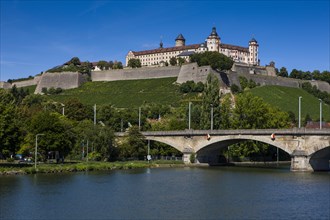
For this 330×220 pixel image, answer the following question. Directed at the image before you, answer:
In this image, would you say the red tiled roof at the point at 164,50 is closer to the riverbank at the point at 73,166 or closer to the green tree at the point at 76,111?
the green tree at the point at 76,111

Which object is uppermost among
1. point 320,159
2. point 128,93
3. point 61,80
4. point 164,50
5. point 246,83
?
point 164,50

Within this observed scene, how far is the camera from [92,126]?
250ft

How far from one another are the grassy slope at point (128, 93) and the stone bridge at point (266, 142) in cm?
4369

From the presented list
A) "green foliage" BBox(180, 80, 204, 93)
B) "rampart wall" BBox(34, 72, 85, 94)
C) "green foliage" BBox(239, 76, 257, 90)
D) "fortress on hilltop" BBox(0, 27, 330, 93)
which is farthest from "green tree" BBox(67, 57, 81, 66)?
"green foliage" BBox(239, 76, 257, 90)

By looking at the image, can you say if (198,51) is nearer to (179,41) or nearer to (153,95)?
(179,41)

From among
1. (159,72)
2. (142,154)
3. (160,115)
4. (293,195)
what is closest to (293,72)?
(159,72)

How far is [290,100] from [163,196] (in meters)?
99.1

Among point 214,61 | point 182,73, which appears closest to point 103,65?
point 182,73

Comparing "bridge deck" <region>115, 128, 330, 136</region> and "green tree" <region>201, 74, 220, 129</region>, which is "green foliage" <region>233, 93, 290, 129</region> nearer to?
"green tree" <region>201, 74, 220, 129</region>

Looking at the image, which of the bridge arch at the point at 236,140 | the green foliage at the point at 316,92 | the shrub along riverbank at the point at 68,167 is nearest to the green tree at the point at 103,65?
the green foliage at the point at 316,92

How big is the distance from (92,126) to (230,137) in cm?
1905

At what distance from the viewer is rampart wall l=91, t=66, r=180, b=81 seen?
14875 centimetres

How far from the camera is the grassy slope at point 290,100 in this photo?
5000 inches

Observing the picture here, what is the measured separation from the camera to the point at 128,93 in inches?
5487
